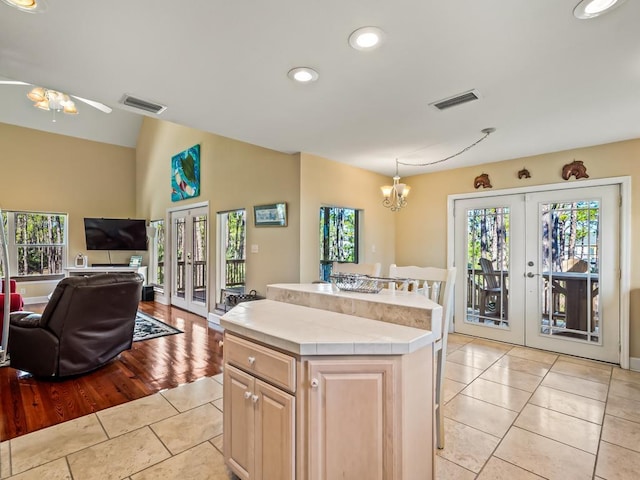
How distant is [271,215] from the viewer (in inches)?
167

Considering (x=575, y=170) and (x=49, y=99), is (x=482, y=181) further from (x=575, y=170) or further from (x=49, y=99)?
(x=49, y=99)

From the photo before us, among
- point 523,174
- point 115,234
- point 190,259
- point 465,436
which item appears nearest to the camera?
point 465,436

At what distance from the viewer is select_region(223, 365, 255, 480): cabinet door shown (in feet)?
5.10

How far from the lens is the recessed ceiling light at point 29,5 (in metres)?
1.46

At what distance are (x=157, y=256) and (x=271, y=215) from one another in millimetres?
4364

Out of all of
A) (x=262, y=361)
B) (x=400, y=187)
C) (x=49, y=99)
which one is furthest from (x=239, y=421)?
(x=49, y=99)

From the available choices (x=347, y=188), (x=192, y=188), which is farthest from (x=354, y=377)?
(x=192, y=188)

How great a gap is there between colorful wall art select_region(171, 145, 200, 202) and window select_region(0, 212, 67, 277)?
2.94 meters

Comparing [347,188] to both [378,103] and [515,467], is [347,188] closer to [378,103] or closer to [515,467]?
[378,103]

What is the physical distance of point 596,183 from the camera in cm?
361

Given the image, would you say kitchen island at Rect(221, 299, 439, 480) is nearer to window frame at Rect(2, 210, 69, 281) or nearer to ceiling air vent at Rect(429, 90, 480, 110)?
ceiling air vent at Rect(429, 90, 480, 110)

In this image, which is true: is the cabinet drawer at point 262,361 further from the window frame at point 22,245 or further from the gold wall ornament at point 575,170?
the window frame at point 22,245

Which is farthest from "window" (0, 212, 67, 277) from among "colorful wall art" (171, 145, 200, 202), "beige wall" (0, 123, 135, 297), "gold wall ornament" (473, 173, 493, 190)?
"gold wall ornament" (473, 173, 493, 190)

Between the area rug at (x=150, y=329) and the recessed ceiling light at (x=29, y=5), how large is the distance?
12.6ft
